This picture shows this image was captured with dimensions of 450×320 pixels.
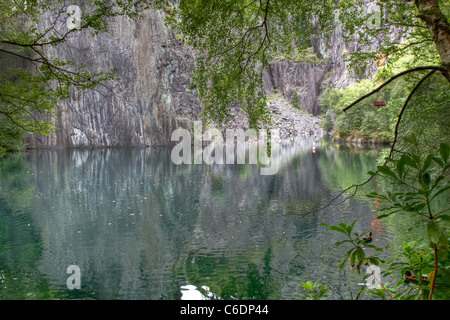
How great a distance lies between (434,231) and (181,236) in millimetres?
11737

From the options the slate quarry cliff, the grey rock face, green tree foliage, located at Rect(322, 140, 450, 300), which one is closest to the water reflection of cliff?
green tree foliage, located at Rect(322, 140, 450, 300)

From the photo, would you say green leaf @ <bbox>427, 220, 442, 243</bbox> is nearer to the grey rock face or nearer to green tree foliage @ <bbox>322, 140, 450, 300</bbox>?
green tree foliage @ <bbox>322, 140, 450, 300</bbox>

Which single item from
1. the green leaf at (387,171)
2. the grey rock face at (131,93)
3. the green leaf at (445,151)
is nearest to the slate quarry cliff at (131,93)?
the grey rock face at (131,93)

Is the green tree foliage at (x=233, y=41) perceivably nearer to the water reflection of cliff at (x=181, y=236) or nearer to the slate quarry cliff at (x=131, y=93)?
Result: the water reflection of cliff at (x=181, y=236)

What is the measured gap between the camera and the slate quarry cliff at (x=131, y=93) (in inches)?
2383

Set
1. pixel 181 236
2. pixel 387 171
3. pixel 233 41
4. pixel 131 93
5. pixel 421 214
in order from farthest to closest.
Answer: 1. pixel 131 93
2. pixel 181 236
3. pixel 233 41
4. pixel 421 214
5. pixel 387 171

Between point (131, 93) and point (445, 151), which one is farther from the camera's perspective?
point (131, 93)

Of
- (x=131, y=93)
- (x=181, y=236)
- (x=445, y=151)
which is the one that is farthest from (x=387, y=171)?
(x=131, y=93)

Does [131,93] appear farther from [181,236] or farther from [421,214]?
[421,214]

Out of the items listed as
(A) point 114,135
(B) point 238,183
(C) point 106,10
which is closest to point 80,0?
(A) point 114,135

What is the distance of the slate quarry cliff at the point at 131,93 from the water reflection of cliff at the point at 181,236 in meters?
40.6

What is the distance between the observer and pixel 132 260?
10.8 m

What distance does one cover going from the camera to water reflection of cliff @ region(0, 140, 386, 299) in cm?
941

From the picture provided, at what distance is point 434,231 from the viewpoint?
6.98 feet
